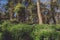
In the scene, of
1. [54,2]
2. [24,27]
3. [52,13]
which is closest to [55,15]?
[52,13]

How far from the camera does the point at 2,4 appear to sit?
26375 mm

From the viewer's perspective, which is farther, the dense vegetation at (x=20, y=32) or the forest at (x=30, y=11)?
the forest at (x=30, y=11)

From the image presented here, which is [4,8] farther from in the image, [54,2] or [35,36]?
[35,36]

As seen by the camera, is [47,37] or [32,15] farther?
[32,15]

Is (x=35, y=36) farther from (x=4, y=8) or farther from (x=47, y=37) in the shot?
(x=4, y=8)

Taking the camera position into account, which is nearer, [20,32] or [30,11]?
[20,32]

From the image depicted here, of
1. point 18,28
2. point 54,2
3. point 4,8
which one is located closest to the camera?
point 18,28

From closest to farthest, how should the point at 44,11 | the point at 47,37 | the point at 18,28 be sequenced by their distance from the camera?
the point at 47,37 → the point at 18,28 → the point at 44,11

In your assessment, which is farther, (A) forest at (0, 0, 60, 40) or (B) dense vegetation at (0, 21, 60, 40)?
(A) forest at (0, 0, 60, 40)

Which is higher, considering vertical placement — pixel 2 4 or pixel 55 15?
pixel 2 4

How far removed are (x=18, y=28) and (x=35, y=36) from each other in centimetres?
87

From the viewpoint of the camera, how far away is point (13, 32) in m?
9.33

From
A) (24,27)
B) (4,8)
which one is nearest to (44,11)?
(4,8)

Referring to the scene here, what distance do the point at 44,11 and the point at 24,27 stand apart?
572 inches
